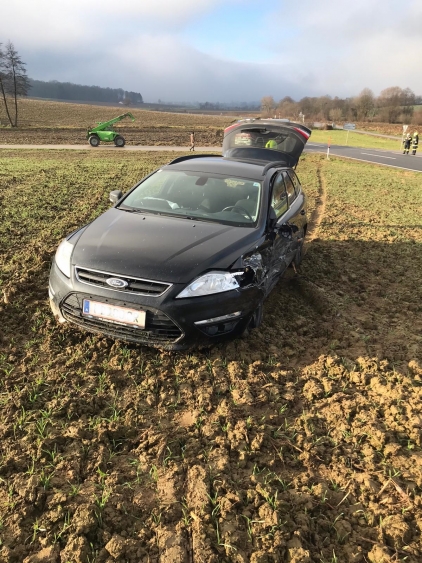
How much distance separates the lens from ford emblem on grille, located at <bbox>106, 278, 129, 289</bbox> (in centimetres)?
338

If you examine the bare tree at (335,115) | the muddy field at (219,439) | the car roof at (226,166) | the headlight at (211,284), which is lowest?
the muddy field at (219,439)

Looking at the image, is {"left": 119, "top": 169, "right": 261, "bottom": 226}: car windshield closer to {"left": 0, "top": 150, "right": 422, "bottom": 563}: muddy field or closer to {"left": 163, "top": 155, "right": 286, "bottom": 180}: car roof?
{"left": 163, "top": 155, "right": 286, "bottom": 180}: car roof

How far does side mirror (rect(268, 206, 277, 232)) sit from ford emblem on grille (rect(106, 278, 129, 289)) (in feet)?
5.85

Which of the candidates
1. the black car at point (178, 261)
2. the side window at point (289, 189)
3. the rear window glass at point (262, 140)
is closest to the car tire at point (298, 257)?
the side window at point (289, 189)

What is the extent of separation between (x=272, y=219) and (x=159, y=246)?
1490 millimetres

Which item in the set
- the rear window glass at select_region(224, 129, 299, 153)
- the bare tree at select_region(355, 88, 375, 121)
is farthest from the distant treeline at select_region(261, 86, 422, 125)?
the rear window glass at select_region(224, 129, 299, 153)

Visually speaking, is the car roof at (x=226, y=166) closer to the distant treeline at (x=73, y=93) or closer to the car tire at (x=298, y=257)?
the car tire at (x=298, y=257)

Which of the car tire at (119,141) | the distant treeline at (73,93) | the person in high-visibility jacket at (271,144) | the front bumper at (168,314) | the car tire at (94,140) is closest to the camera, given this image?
the front bumper at (168,314)

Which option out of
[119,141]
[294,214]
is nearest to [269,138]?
[294,214]

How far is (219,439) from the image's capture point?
2.85 meters

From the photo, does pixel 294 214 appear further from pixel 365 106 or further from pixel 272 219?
pixel 365 106

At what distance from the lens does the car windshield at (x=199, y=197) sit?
4.45 metres

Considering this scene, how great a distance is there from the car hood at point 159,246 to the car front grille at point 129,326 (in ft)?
0.89

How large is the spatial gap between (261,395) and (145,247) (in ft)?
5.29
